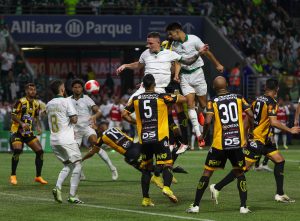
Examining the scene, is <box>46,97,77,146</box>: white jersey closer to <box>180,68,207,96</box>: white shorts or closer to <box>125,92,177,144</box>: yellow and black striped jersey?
<box>125,92,177,144</box>: yellow and black striped jersey

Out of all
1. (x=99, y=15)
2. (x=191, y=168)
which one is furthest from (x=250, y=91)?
(x=191, y=168)

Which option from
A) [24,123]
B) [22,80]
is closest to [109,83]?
[22,80]

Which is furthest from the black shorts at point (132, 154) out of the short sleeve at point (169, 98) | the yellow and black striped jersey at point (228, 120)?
the yellow and black striped jersey at point (228, 120)

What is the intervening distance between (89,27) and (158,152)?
26292 millimetres

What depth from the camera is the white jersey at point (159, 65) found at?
763 inches

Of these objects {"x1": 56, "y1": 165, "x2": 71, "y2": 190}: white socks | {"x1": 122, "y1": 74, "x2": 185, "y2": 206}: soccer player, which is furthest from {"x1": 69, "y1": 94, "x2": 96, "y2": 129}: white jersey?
{"x1": 122, "y1": 74, "x2": 185, "y2": 206}: soccer player

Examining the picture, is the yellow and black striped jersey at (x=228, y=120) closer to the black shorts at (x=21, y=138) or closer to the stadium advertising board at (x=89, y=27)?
the black shorts at (x=21, y=138)

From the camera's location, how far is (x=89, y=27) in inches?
1687

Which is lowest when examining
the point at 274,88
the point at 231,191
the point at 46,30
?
the point at 231,191

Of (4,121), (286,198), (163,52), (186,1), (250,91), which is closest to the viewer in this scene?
(286,198)

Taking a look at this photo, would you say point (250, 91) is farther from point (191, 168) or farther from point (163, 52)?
point (163, 52)

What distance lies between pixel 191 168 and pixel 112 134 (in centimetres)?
553

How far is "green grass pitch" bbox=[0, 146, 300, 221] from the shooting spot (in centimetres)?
1553

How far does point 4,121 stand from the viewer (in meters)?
38.6
